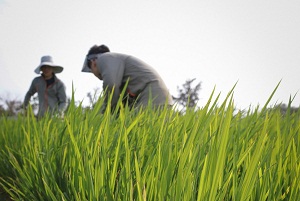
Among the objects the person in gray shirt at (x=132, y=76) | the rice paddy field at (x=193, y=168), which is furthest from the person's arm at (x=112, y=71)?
the rice paddy field at (x=193, y=168)

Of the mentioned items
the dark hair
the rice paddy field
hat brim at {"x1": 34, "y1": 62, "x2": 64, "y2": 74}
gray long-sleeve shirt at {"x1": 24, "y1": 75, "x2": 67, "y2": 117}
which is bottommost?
gray long-sleeve shirt at {"x1": 24, "y1": 75, "x2": 67, "y2": 117}

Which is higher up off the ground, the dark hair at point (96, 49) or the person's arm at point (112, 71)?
the dark hair at point (96, 49)

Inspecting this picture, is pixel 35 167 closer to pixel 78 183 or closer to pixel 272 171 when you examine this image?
pixel 78 183

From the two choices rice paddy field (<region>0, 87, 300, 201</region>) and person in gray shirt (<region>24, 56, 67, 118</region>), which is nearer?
rice paddy field (<region>0, 87, 300, 201</region>)

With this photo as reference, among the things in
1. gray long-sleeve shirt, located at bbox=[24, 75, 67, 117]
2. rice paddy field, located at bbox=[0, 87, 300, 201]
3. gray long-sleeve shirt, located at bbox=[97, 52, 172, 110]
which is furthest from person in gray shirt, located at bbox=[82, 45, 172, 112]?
gray long-sleeve shirt, located at bbox=[24, 75, 67, 117]

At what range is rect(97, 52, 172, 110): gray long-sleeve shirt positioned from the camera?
289 centimetres

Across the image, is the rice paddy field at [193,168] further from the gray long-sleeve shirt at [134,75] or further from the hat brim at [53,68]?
the hat brim at [53,68]

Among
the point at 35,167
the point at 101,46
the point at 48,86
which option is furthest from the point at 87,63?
the point at 35,167

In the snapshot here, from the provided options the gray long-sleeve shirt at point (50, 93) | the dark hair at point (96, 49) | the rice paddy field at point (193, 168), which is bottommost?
the gray long-sleeve shirt at point (50, 93)

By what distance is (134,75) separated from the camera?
2979 millimetres

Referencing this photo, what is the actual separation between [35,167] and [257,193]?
900mm

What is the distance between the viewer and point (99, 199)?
33.4 inches

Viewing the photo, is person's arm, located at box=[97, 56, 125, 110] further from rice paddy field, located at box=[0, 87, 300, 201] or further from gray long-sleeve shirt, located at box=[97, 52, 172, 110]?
rice paddy field, located at box=[0, 87, 300, 201]

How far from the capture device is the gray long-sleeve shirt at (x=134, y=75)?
2.89 metres
